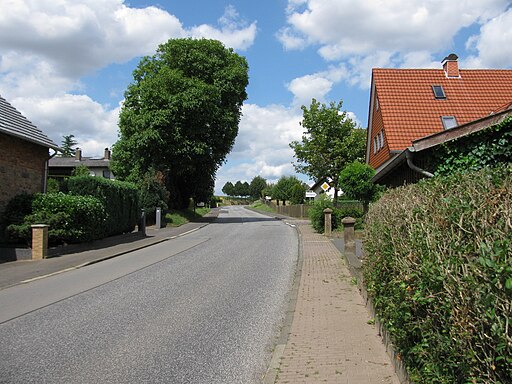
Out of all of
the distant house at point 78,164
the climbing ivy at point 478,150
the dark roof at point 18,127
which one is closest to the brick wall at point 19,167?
the dark roof at point 18,127

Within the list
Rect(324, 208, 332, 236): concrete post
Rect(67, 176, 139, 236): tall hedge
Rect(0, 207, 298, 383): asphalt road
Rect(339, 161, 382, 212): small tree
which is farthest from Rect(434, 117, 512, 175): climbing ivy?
Rect(67, 176, 139, 236): tall hedge

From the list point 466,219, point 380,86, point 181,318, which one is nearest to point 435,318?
point 466,219

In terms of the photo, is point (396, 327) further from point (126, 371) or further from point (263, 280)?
point (263, 280)

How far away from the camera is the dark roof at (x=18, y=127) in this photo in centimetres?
1621

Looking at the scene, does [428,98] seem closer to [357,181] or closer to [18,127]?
[357,181]

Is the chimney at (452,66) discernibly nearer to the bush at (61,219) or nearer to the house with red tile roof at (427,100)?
the house with red tile roof at (427,100)

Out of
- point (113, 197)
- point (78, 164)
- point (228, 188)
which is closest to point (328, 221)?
point (113, 197)

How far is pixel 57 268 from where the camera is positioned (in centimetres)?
1276

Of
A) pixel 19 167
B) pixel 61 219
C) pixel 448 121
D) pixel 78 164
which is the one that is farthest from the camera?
pixel 78 164

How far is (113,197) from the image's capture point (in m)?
21.4

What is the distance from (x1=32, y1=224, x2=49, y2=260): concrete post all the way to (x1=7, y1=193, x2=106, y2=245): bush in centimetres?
67

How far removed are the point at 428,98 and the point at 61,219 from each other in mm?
20806

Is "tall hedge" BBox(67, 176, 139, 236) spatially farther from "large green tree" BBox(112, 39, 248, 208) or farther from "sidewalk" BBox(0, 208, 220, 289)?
"large green tree" BBox(112, 39, 248, 208)

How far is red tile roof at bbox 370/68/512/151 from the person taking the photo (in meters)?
25.1
